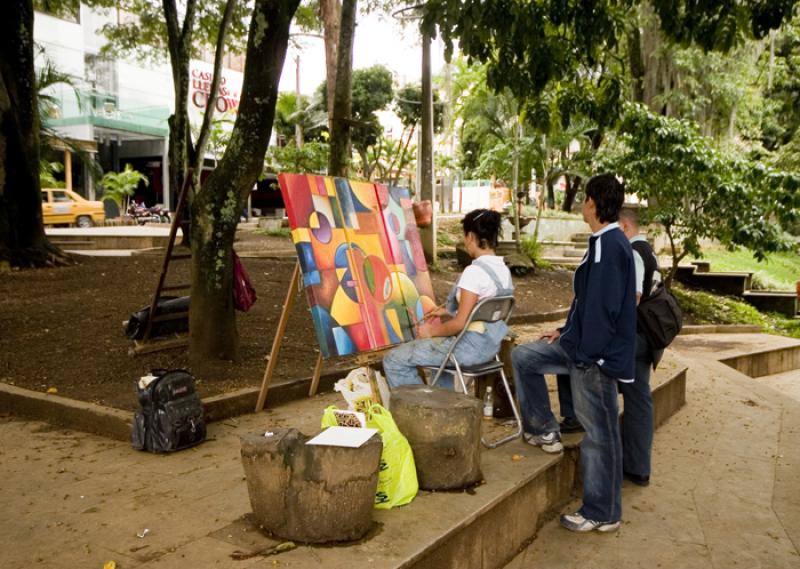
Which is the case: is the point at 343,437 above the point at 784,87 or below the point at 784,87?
below

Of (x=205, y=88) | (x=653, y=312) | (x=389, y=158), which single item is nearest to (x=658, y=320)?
(x=653, y=312)

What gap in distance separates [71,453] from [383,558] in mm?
2612

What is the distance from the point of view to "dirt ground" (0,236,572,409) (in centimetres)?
573

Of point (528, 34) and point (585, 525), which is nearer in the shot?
point (585, 525)

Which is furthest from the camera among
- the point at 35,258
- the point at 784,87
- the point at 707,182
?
the point at 784,87

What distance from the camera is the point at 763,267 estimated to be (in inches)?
811

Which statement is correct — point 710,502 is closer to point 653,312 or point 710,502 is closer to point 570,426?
point 570,426

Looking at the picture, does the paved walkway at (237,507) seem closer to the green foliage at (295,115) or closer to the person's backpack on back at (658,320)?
the person's backpack on back at (658,320)

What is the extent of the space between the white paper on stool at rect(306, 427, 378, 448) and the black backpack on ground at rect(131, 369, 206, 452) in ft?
5.46

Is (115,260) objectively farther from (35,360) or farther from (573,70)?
(573,70)

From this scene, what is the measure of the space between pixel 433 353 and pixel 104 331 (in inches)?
172

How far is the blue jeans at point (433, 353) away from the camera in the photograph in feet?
13.9

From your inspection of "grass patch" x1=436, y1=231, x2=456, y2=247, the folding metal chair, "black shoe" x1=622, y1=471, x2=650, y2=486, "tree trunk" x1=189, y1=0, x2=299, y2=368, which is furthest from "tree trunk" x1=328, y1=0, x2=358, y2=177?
"grass patch" x1=436, y1=231, x2=456, y2=247

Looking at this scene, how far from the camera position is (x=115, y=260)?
11.8 m
